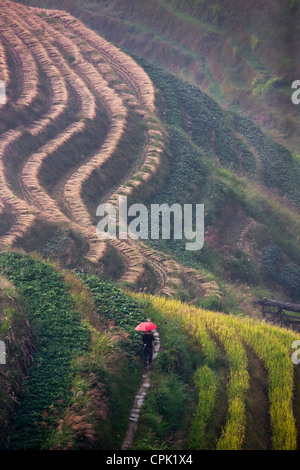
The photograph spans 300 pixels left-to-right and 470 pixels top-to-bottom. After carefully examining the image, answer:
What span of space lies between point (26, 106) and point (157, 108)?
12.7 m

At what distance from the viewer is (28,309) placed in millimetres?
14266

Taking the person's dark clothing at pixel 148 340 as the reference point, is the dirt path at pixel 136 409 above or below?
below

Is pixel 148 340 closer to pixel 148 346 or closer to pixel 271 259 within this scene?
pixel 148 346

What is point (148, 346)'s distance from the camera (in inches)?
537

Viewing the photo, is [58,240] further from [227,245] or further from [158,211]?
[227,245]

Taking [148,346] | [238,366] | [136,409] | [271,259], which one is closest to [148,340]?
[148,346]

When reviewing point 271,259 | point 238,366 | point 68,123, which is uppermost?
point 68,123

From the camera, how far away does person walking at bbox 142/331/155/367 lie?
13634mm

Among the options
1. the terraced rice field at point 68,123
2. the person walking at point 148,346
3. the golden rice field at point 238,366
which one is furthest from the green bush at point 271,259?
the person walking at point 148,346

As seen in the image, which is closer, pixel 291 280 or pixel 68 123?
pixel 291 280

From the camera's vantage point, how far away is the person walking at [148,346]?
13634mm

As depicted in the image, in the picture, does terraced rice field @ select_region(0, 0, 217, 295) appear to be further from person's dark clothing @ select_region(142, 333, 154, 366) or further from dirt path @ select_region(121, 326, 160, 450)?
dirt path @ select_region(121, 326, 160, 450)

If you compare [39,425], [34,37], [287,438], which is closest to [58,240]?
[39,425]

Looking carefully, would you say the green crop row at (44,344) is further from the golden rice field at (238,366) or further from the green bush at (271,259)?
the green bush at (271,259)
